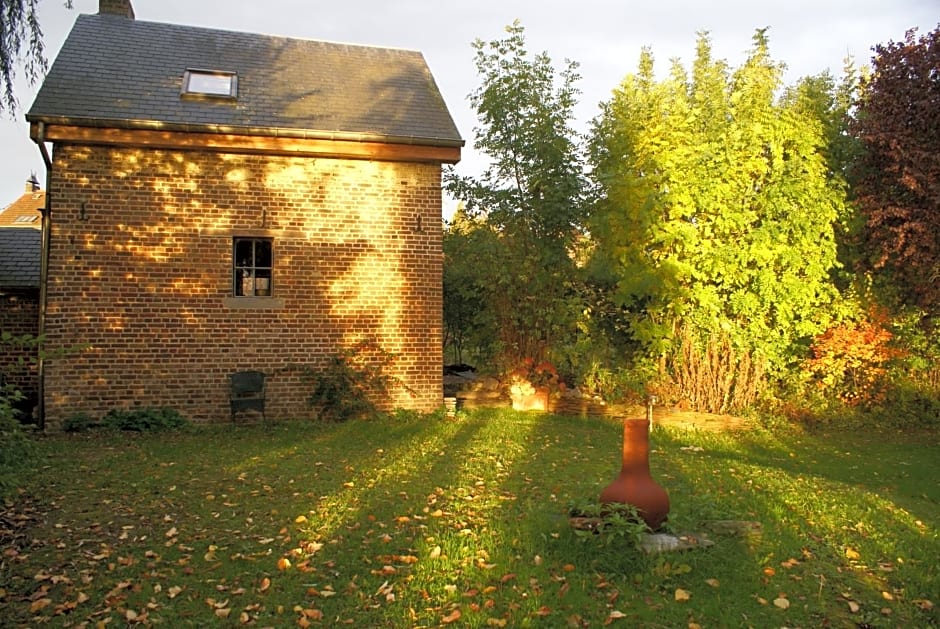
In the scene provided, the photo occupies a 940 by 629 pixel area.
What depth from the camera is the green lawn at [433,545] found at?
12.9ft

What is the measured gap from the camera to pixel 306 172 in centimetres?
1038

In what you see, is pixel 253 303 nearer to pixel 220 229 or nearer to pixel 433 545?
pixel 220 229

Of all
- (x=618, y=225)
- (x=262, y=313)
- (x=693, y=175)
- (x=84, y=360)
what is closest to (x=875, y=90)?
(x=693, y=175)

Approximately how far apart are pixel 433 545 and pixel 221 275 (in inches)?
259

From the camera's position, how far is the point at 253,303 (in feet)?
33.3

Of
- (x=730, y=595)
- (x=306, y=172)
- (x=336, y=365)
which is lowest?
(x=730, y=595)

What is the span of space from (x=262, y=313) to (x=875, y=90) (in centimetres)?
1034

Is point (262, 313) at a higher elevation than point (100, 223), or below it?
below

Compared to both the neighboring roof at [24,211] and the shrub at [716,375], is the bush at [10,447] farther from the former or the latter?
the neighboring roof at [24,211]

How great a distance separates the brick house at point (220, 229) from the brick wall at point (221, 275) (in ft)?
0.07

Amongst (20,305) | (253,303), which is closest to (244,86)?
(253,303)

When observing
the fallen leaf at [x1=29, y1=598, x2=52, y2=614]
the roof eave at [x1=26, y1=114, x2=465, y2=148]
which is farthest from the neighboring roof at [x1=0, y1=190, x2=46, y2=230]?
the fallen leaf at [x1=29, y1=598, x2=52, y2=614]

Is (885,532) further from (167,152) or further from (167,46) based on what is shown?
(167,46)

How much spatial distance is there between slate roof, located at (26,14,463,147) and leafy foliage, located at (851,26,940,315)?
263 inches
